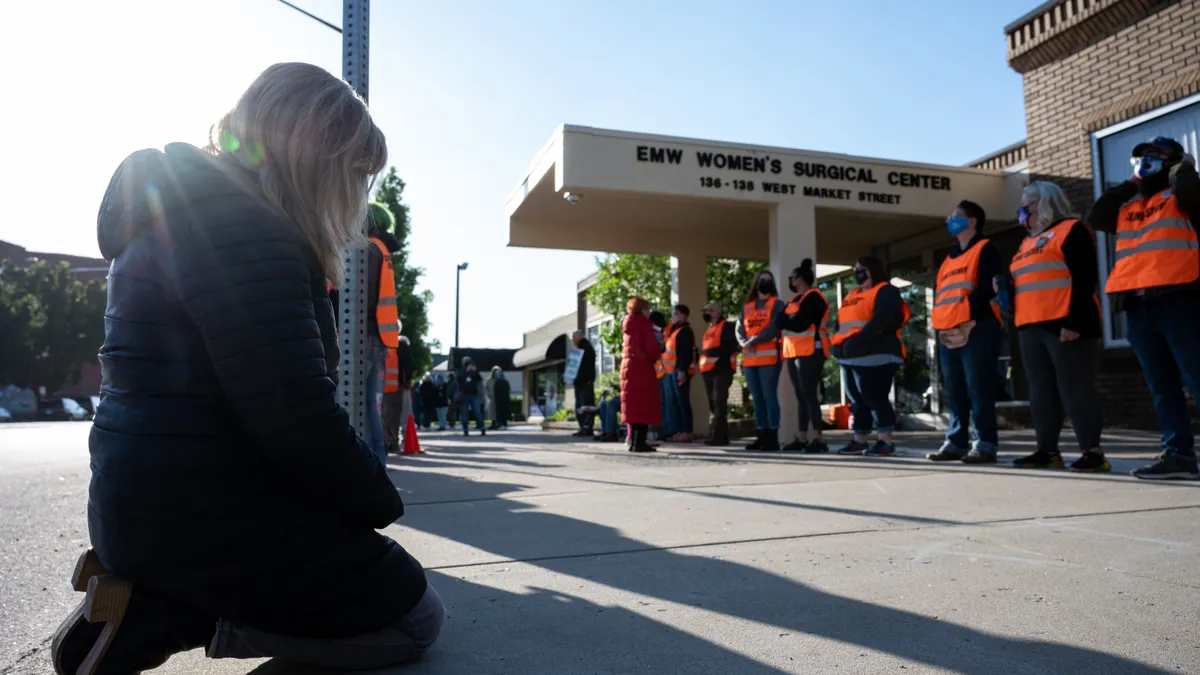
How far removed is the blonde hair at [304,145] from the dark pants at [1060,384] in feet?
16.7

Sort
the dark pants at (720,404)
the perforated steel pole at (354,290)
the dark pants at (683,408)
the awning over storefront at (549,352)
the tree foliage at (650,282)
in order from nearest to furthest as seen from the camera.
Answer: the perforated steel pole at (354,290) < the dark pants at (720,404) < the dark pants at (683,408) < the tree foliage at (650,282) < the awning over storefront at (549,352)

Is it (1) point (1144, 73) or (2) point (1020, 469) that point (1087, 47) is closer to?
(1) point (1144, 73)

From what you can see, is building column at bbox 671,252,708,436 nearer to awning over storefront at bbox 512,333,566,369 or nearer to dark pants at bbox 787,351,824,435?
dark pants at bbox 787,351,824,435

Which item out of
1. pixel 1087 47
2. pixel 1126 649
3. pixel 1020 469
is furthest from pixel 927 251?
pixel 1126 649

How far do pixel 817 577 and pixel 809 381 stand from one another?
238 inches

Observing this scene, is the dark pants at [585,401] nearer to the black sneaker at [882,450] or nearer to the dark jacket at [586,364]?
the dark jacket at [586,364]

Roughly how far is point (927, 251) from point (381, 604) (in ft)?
45.2

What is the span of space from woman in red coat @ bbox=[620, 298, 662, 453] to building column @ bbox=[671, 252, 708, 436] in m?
3.82

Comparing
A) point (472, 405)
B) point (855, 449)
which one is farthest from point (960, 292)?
Answer: point (472, 405)

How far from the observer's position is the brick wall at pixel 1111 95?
30.5 feet

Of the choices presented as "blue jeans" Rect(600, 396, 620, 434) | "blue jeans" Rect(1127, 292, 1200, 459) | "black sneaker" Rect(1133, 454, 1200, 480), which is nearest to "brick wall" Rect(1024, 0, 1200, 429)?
"blue jeans" Rect(1127, 292, 1200, 459)

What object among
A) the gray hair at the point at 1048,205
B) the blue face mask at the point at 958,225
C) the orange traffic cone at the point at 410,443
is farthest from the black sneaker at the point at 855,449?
the orange traffic cone at the point at 410,443

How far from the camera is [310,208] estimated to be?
1.95 metres

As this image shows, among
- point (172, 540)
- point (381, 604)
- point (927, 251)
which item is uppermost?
point (927, 251)
